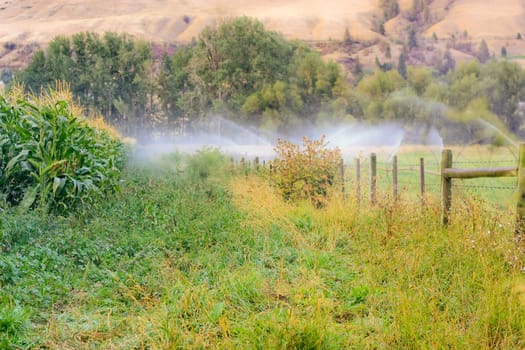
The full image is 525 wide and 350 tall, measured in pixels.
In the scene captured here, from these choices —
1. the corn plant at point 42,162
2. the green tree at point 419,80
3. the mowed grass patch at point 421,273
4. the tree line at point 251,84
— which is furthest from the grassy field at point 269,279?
the green tree at point 419,80

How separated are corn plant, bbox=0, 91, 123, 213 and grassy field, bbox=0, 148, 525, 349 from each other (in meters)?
0.48

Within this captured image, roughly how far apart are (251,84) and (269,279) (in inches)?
1761

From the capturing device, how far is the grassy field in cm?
376

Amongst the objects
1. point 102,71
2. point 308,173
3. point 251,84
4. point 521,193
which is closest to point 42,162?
point 308,173

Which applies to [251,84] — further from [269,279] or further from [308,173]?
[269,279]

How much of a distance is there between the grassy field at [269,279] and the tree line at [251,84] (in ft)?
110

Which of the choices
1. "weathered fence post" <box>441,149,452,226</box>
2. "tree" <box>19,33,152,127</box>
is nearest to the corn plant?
"weathered fence post" <box>441,149,452,226</box>

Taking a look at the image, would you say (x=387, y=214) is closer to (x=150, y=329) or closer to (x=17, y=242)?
(x=150, y=329)

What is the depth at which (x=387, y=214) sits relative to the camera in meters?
6.73

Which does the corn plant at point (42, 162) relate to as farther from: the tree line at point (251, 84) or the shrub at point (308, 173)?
the tree line at point (251, 84)

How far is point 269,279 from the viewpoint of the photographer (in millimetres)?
5164

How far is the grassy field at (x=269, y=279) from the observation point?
12.3ft

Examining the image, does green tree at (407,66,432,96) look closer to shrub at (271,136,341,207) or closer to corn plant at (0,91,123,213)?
shrub at (271,136,341,207)

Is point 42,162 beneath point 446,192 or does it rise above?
above
